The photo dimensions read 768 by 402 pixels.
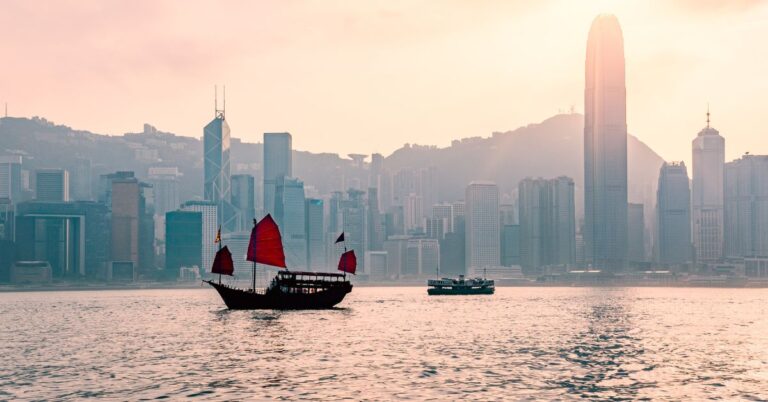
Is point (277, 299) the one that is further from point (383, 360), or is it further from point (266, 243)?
point (383, 360)

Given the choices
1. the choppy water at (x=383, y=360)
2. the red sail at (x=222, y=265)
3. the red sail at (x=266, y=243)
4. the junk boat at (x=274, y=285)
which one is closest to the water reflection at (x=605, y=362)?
the choppy water at (x=383, y=360)

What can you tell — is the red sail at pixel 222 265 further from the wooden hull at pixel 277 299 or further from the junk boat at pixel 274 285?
the wooden hull at pixel 277 299

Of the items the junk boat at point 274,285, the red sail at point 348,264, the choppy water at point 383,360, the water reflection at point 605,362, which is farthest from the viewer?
the red sail at point 348,264

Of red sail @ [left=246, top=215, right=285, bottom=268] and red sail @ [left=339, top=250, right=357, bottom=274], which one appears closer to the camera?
red sail @ [left=246, top=215, right=285, bottom=268]

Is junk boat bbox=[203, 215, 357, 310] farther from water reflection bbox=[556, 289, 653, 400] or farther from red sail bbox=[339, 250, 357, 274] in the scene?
water reflection bbox=[556, 289, 653, 400]

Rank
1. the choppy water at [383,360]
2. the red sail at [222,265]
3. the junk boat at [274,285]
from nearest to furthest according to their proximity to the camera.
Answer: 1. the choppy water at [383,360]
2. the red sail at [222,265]
3. the junk boat at [274,285]

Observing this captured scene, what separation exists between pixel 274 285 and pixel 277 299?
250cm

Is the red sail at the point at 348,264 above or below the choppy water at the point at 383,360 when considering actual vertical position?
above

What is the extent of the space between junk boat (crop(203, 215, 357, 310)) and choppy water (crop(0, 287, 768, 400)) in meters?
14.8

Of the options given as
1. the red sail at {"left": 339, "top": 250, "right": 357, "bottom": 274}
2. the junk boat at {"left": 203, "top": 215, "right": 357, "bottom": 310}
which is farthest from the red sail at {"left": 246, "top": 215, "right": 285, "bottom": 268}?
the red sail at {"left": 339, "top": 250, "right": 357, "bottom": 274}

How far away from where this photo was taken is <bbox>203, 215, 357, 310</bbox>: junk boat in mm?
152375

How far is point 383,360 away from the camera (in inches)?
3275

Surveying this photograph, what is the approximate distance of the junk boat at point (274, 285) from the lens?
152375mm

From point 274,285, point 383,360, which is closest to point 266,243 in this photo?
point 274,285
